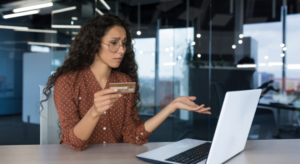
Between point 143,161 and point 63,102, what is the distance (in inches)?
25.3

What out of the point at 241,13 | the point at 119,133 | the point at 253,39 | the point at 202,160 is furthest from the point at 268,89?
the point at 202,160

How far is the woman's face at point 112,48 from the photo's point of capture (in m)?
1.54

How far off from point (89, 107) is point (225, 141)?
94cm

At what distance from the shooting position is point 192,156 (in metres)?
0.98

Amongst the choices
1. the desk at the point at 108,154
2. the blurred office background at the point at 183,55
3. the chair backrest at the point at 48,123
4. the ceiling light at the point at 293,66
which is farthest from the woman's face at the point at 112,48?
the ceiling light at the point at 293,66

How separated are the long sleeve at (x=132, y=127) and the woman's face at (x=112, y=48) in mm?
273

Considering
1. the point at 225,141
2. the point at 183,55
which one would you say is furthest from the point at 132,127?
the point at 183,55

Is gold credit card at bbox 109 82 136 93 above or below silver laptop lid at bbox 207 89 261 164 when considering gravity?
above

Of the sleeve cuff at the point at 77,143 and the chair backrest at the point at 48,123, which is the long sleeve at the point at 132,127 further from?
the chair backrest at the point at 48,123

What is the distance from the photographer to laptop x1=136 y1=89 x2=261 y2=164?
788 millimetres

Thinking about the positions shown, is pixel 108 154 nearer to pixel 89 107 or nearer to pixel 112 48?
pixel 89 107

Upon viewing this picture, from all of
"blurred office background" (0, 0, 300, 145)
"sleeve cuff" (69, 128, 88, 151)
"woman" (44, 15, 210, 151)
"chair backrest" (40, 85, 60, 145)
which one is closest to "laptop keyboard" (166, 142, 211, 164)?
"woman" (44, 15, 210, 151)

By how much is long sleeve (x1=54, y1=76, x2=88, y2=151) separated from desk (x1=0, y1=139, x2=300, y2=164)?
4.1 inches

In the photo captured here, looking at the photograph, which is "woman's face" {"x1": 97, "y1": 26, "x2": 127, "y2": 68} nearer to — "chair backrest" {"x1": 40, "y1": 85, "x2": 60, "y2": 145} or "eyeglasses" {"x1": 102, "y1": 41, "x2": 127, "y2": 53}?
"eyeglasses" {"x1": 102, "y1": 41, "x2": 127, "y2": 53}
